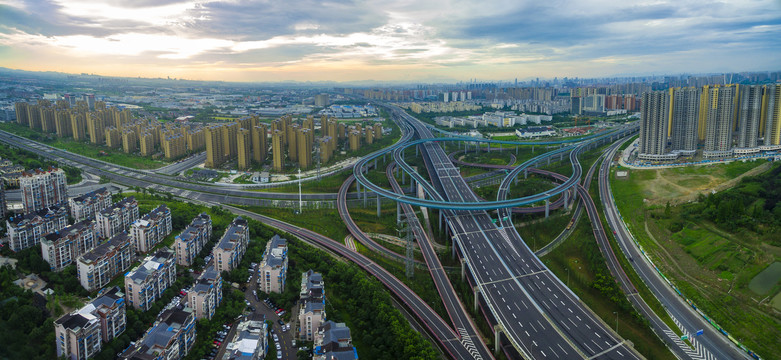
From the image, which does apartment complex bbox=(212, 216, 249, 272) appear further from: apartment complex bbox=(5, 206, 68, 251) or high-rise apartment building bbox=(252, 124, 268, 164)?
high-rise apartment building bbox=(252, 124, 268, 164)

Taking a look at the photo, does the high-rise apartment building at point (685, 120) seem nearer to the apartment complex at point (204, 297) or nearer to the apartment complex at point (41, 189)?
the apartment complex at point (204, 297)

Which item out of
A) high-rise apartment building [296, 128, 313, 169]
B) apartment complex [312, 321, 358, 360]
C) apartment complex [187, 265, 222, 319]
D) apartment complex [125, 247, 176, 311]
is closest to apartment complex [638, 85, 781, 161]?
high-rise apartment building [296, 128, 313, 169]

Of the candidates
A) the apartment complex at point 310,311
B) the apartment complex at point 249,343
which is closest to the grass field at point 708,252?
the apartment complex at point 310,311

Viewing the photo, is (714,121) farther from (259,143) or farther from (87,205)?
(87,205)

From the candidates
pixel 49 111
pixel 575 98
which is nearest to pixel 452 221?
pixel 49 111

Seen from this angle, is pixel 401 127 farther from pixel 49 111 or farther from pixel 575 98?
pixel 49 111

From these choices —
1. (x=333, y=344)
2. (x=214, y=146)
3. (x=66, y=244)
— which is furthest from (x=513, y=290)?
(x=214, y=146)
